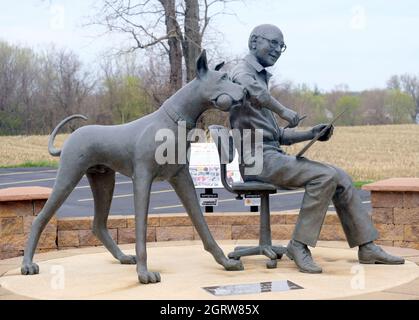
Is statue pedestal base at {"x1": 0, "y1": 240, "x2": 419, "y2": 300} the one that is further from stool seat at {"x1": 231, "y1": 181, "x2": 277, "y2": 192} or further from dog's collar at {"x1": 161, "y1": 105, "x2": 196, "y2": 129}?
dog's collar at {"x1": 161, "y1": 105, "x2": 196, "y2": 129}

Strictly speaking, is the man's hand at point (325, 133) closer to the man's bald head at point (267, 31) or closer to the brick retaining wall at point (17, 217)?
the man's bald head at point (267, 31)

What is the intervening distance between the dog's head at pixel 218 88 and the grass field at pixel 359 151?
12282 millimetres

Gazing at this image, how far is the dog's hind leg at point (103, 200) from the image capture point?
5707 mm

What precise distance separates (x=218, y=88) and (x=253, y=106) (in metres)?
0.56

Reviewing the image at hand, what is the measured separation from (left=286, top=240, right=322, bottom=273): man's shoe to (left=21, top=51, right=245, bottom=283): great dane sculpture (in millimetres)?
430

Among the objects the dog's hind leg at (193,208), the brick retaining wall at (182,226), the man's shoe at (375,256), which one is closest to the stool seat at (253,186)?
the dog's hind leg at (193,208)

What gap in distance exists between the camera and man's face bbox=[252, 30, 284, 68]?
565cm

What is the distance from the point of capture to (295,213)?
758 cm

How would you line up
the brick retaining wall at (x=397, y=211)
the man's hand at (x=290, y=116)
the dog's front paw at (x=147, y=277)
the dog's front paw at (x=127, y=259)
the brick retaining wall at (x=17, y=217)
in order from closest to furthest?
the dog's front paw at (x=147, y=277) < the man's hand at (x=290, y=116) < the dog's front paw at (x=127, y=259) < the brick retaining wall at (x=17, y=217) < the brick retaining wall at (x=397, y=211)

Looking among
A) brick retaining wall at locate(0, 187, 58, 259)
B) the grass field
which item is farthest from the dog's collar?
the grass field

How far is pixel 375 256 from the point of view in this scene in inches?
218
